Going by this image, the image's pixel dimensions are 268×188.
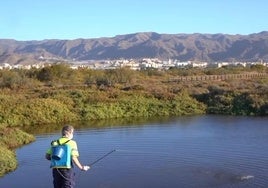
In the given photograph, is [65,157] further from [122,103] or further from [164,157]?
[122,103]

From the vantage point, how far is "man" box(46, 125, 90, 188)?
427 inches

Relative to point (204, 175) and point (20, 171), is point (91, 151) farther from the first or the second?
point (204, 175)

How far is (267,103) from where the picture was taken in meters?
45.0

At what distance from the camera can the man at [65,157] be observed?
35.6 ft

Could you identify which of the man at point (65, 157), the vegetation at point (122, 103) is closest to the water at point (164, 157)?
the vegetation at point (122, 103)

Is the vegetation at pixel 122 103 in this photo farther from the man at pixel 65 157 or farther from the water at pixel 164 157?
the man at pixel 65 157

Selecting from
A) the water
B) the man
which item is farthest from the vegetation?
the man

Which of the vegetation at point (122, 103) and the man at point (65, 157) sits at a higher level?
the man at point (65, 157)

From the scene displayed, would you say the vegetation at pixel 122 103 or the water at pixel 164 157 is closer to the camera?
the water at pixel 164 157

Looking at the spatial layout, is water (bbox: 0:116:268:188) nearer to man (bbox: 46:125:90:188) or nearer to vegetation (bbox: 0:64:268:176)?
vegetation (bbox: 0:64:268:176)

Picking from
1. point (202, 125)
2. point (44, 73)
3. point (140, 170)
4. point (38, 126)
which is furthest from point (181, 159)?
point (44, 73)

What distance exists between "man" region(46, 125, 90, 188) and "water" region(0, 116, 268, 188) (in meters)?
9.49

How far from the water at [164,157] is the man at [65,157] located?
9.49 metres

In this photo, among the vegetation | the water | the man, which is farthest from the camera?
the vegetation
